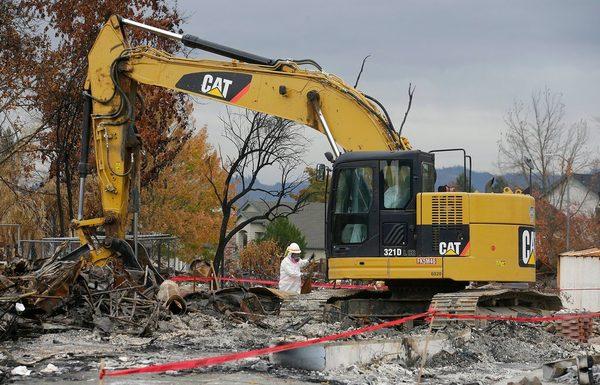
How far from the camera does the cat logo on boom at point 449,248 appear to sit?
18.7 meters

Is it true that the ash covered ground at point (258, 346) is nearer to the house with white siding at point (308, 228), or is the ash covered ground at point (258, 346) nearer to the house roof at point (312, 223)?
the house with white siding at point (308, 228)

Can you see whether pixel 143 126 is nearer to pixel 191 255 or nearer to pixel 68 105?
pixel 68 105

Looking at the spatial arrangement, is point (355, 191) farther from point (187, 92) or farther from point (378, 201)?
point (187, 92)

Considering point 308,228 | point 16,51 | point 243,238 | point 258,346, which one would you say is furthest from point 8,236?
point 243,238

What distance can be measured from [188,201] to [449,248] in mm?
40768

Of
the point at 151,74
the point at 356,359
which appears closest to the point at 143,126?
the point at 151,74

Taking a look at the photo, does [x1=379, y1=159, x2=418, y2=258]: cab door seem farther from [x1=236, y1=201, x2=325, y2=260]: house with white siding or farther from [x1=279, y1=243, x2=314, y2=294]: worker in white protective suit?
[x1=236, y1=201, x2=325, y2=260]: house with white siding

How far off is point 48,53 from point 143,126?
3629 millimetres

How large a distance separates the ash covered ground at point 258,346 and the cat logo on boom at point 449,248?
1.35m

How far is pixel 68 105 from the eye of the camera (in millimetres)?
33562

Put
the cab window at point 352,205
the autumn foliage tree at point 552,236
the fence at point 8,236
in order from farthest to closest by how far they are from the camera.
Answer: the autumn foliage tree at point 552,236 → the fence at point 8,236 → the cab window at point 352,205

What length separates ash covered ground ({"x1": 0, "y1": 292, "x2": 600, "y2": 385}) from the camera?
12.4 m

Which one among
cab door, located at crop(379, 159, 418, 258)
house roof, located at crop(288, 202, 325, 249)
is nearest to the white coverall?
cab door, located at crop(379, 159, 418, 258)

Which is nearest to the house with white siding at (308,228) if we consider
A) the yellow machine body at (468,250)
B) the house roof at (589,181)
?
the house roof at (589,181)
